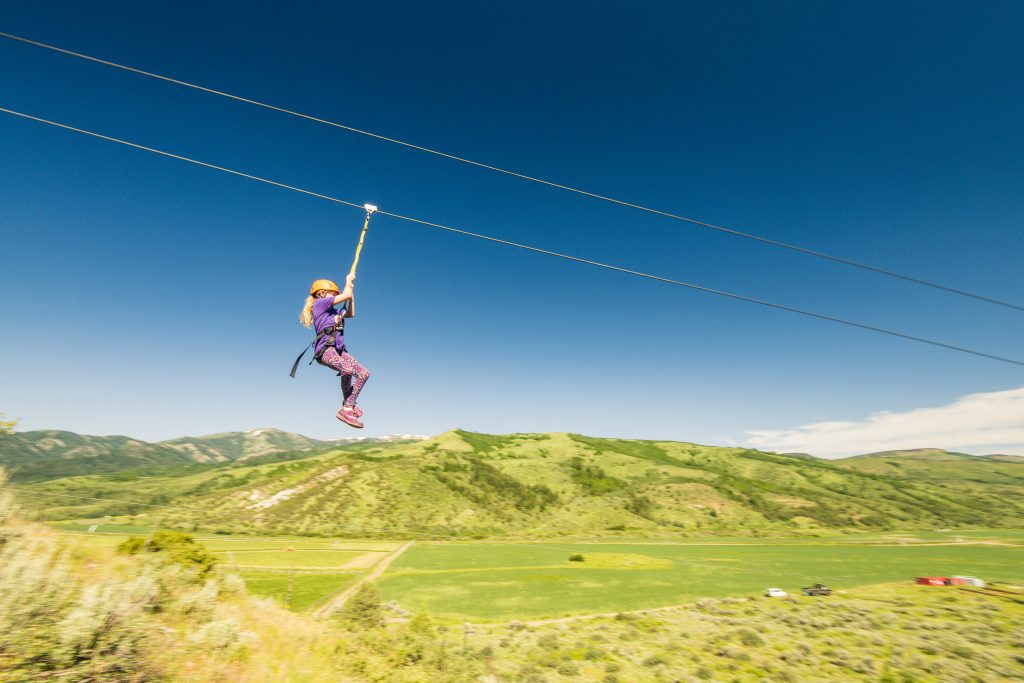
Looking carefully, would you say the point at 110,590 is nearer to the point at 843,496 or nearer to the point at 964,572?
the point at 964,572

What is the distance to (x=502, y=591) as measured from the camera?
52.7 metres

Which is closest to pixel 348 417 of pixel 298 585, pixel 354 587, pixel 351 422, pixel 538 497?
pixel 351 422

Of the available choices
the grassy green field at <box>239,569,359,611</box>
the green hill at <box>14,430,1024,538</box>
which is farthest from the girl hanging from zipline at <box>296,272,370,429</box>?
the green hill at <box>14,430,1024,538</box>

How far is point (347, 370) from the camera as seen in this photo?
758 cm

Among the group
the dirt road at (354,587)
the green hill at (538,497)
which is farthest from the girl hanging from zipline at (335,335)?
the green hill at (538,497)

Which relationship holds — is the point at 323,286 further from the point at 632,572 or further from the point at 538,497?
the point at 538,497

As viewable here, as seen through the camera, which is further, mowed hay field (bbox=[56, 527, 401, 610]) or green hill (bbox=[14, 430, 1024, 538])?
green hill (bbox=[14, 430, 1024, 538])

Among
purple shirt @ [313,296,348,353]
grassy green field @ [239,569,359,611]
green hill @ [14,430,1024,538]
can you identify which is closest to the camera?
purple shirt @ [313,296,348,353]

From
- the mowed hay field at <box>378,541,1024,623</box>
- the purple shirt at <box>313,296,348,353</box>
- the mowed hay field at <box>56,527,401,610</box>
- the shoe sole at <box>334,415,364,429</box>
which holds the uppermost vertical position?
the purple shirt at <box>313,296,348,353</box>

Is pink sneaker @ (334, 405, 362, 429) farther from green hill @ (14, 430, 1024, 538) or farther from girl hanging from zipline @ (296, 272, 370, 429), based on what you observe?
green hill @ (14, 430, 1024, 538)

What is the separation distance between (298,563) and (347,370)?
7610cm

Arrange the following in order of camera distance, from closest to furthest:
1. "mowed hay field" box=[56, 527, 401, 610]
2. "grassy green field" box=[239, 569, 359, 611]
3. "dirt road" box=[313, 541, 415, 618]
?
"dirt road" box=[313, 541, 415, 618] → "grassy green field" box=[239, 569, 359, 611] → "mowed hay field" box=[56, 527, 401, 610]

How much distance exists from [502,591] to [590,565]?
24.5 m

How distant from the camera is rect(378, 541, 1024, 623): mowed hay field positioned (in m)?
47.0
